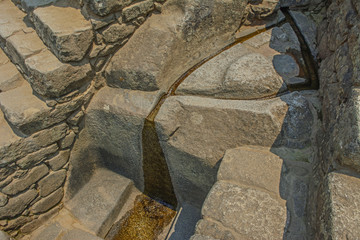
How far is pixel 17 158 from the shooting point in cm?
221

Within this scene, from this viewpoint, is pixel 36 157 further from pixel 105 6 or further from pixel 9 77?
pixel 105 6

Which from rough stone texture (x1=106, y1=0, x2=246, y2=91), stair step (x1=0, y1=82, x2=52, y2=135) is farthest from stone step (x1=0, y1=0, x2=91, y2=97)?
rough stone texture (x1=106, y1=0, x2=246, y2=91)

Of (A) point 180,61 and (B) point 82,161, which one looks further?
(B) point 82,161

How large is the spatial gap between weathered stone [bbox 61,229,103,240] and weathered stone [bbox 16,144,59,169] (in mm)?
755

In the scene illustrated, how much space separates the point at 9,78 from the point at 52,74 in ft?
2.08

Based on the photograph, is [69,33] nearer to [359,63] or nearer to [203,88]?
[203,88]

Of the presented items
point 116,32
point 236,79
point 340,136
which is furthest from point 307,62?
point 116,32

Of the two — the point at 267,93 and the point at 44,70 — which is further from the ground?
the point at 267,93

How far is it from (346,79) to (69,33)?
6.67ft

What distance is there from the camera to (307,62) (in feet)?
8.13

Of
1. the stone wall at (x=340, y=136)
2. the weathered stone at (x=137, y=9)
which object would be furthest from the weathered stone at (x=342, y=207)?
the weathered stone at (x=137, y=9)

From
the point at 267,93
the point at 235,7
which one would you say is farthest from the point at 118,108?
the point at 235,7

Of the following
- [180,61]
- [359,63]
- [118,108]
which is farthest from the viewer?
[180,61]

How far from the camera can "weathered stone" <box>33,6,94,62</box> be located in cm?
210
